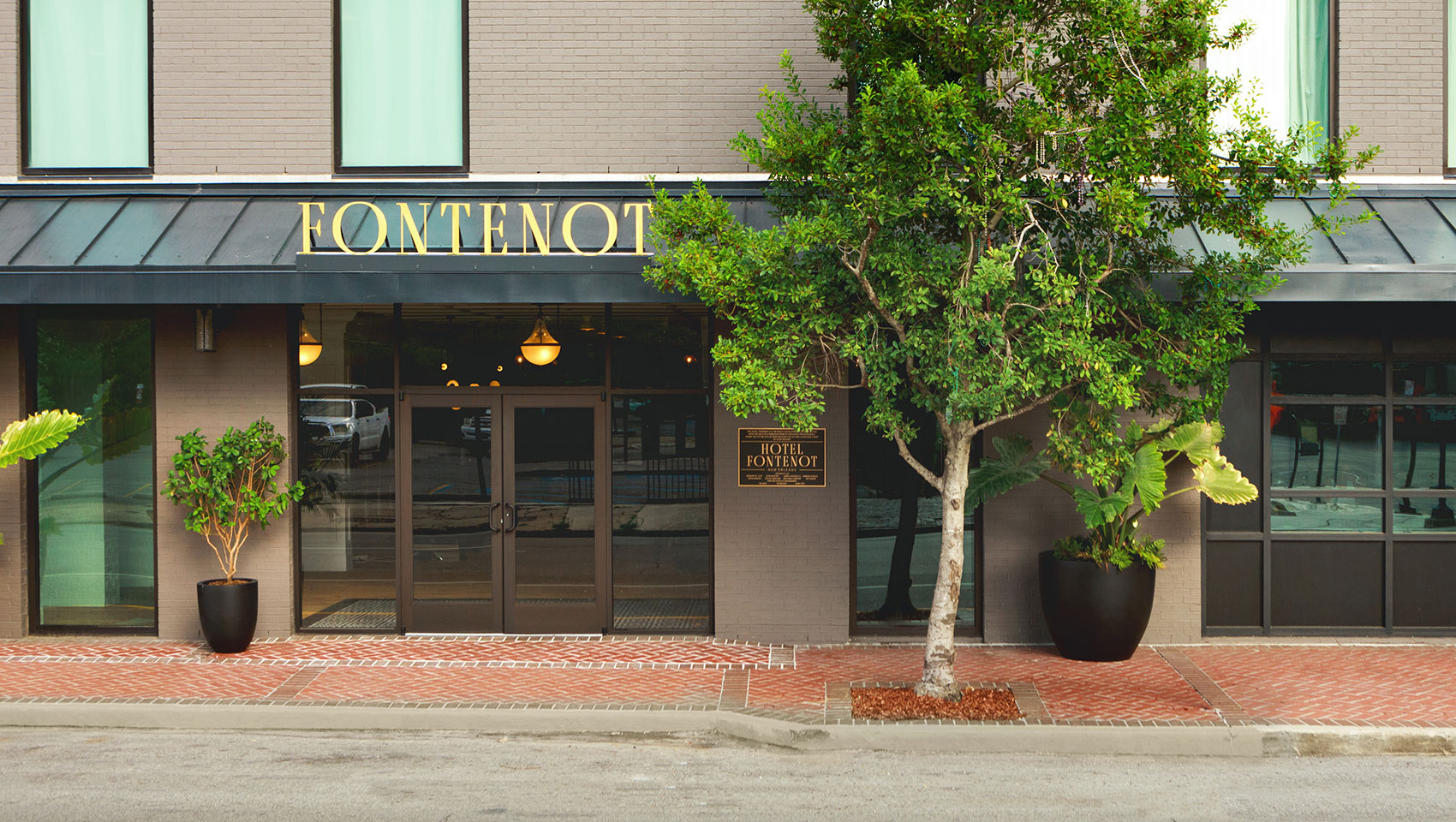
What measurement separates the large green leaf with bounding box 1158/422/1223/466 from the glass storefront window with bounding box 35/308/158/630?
973cm

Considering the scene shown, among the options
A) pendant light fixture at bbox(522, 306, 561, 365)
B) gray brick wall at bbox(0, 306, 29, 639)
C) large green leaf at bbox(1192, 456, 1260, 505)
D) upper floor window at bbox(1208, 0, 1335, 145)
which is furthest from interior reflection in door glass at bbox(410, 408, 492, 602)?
upper floor window at bbox(1208, 0, 1335, 145)

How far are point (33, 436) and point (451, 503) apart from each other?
3561 millimetres

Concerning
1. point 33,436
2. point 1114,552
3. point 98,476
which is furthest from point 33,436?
point 1114,552

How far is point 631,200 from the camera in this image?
33.7ft

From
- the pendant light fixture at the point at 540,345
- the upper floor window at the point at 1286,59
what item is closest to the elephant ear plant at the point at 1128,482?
the upper floor window at the point at 1286,59

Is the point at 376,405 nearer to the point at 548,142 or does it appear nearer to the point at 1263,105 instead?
the point at 548,142

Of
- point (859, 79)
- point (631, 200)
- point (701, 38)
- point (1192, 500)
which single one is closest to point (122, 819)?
point (631, 200)

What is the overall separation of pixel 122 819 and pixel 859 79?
7246mm

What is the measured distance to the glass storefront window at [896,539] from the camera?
34.4 ft

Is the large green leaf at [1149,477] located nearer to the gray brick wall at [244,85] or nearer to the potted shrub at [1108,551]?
the potted shrub at [1108,551]

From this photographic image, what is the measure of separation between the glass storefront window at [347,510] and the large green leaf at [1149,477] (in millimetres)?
6932

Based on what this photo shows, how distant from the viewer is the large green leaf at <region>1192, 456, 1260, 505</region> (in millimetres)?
9219

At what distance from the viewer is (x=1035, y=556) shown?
1031 cm

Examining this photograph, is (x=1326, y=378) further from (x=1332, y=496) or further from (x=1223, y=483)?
(x=1223, y=483)
